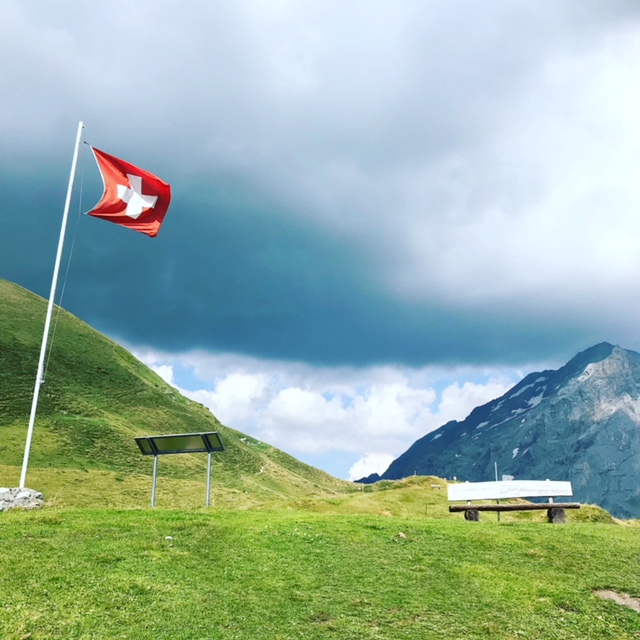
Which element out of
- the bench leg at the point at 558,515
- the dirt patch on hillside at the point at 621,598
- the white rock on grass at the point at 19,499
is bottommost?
the dirt patch on hillside at the point at 621,598

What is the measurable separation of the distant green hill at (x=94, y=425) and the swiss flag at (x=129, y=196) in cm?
5237

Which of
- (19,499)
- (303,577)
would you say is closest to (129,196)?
(19,499)

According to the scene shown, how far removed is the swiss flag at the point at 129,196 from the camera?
2619cm

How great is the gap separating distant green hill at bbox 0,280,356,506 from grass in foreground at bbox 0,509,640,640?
5850 cm

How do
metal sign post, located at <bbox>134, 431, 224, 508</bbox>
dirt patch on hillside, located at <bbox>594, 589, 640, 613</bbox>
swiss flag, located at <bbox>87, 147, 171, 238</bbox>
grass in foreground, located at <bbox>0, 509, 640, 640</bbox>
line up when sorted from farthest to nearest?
1. metal sign post, located at <bbox>134, 431, 224, 508</bbox>
2. swiss flag, located at <bbox>87, 147, 171, 238</bbox>
3. dirt patch on hillside, located at <bbox>594, 589, 640, 613</bbox>
4. grass in foreground, located at <bbox>0, 509, 640, 640</bbox>

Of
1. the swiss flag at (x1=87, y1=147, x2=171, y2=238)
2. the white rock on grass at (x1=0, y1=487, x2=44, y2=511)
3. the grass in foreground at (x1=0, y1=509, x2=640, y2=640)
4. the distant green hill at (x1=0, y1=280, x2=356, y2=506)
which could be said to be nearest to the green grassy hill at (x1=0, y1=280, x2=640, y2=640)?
the grass in foreground at (x1=0, y1=509, x2=640, y2=640)

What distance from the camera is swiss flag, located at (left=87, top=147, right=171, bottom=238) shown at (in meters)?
26.2

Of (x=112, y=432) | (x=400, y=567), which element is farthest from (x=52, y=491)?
(x=400, y=567)

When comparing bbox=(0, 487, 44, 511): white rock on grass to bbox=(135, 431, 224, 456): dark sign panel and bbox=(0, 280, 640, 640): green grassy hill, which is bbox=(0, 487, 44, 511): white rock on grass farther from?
bbox=(135, 431, 224, 456): dark sign panel

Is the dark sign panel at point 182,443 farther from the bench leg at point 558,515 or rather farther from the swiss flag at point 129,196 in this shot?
the bench leg at point 558,515

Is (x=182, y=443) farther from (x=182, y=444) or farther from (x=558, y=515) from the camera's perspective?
(x=558, y=515)

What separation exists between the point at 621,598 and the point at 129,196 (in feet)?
76.6

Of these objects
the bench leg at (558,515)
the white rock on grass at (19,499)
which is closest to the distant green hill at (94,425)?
the white rock on grass at (19,499)

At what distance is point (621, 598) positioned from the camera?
14.3 metres
